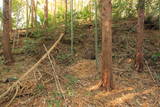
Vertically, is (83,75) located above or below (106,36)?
below

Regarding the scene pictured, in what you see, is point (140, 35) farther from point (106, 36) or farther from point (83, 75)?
point (83, 75)

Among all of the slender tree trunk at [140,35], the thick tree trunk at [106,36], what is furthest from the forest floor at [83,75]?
the thick tree trunk at [106,36]

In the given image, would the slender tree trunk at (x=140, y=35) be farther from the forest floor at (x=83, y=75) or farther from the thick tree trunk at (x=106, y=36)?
the thick tree trunk at (x=106, y=36)

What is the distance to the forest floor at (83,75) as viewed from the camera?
4.09 m

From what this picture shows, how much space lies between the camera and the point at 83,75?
5652 millimetres

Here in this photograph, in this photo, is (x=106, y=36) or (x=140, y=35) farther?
(x=140, y=35)

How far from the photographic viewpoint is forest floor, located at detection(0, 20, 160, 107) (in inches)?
161

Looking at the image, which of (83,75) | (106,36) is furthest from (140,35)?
(83,75)

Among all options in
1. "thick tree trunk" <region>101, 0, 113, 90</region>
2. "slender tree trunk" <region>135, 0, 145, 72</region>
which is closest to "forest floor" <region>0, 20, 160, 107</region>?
"slender tree trunk" <region>135, 0, 145, 72</region>

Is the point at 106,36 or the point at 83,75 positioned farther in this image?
the point at 83,75

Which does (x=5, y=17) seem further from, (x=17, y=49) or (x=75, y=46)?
(x=75, y=46)

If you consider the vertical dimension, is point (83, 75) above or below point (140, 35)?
below

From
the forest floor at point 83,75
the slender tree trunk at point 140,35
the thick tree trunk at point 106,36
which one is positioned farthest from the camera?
the slender tree trunk at point 140,35

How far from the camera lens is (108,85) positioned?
4426 mm
